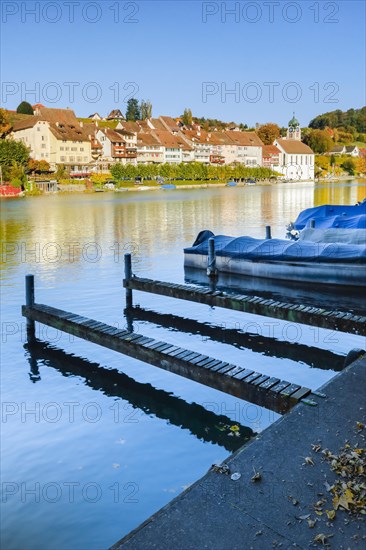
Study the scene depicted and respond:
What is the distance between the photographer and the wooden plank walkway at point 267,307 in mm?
12508

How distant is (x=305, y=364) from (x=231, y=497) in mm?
7915

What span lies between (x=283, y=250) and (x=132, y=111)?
186044mm

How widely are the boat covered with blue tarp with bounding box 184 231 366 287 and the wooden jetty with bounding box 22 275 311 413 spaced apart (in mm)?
10876

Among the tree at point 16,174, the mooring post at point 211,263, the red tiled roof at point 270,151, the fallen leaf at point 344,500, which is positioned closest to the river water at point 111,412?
the mooring post at point 211,263

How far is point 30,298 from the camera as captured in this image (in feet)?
47.9

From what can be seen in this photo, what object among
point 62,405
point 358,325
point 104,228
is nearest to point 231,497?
point 62,405

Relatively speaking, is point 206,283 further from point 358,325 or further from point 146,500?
point 146,500

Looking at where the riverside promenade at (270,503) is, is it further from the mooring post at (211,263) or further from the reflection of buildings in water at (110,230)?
the reflection of buildings in water at (110,230)

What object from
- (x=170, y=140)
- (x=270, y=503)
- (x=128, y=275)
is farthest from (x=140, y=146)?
(x=270, y=503)

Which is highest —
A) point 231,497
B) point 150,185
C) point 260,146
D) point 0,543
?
point 260,146

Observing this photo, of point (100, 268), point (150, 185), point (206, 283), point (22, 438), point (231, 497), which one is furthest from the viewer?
point (150, 185)

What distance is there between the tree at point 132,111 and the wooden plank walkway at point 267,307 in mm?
188101

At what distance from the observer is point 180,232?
39.7 m

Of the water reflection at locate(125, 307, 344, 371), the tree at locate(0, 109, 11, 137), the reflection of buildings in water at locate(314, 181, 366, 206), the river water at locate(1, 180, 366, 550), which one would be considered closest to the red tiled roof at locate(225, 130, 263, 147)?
the reflection of buildings in water at locate(314, 181, 366, 206)
